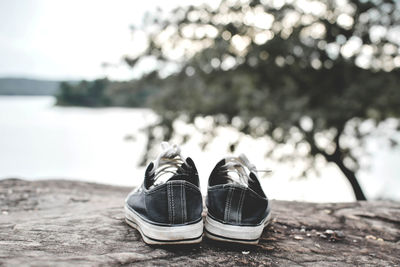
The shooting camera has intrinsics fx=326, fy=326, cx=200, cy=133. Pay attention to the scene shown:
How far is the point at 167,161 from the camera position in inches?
83.4

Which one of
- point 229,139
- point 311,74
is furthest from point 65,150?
point 311,74

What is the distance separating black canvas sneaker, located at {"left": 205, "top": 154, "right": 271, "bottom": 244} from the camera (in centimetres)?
190

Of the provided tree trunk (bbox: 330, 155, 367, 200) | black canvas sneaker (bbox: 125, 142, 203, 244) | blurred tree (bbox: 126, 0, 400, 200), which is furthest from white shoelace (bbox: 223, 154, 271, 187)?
tree trunk (bbox: 330, 155, 367, 200)

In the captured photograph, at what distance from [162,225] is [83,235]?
1.93 ft

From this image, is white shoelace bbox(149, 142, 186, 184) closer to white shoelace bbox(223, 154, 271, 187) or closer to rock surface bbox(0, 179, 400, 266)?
white shoelace bbox(223, 154, 271, 187)

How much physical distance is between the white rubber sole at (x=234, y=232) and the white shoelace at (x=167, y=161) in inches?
16.1

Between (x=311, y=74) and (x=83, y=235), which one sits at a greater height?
(x=311, y=74)

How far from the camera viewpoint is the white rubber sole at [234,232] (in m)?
1.89

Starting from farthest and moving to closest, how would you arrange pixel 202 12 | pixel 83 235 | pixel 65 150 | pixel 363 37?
pixel 65 150 < pixel 202 12 < pixel 363 37 < pixel 83 235

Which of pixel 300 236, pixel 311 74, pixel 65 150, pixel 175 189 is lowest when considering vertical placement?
pixel 65 150

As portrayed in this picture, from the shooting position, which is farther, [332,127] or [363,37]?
[332,127]

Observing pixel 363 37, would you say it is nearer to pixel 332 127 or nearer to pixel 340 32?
pixel 340 32

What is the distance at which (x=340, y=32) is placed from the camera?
8266 mm

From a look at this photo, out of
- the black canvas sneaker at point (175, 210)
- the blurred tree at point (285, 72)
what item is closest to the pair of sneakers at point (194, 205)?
the black canvas sneaker at point (175, 210)
